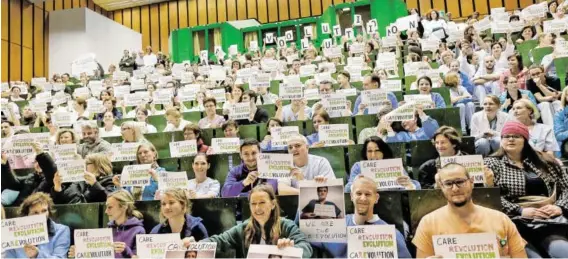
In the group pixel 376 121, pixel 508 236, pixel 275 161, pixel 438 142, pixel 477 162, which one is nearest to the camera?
pixel 508 236

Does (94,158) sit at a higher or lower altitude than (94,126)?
lower

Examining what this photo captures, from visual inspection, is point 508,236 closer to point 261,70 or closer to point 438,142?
point 438,142

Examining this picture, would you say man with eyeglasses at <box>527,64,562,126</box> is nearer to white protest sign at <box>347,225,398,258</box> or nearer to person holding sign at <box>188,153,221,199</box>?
white protest sign at <box>347,225,398,258</box>

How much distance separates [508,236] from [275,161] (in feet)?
4.45

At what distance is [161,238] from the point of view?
8.05ft

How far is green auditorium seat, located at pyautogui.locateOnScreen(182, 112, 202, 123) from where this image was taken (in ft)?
18.5

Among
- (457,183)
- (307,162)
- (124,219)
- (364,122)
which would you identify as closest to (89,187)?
(124,219)

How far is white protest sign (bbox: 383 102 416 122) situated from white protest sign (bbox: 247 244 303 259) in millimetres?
1868

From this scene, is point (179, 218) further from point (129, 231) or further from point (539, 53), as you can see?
point (539, 53)

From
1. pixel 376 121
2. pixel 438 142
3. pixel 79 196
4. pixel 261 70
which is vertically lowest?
pixel 79 196

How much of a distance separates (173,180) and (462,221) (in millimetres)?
1847

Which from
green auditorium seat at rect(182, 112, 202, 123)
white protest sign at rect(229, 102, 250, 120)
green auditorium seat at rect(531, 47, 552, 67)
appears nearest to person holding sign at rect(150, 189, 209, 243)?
white protest sign at rect(229, 102, 250, 120)

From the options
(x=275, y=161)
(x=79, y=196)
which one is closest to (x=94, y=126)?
(x=79, y=196)

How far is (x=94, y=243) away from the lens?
2545 mm
